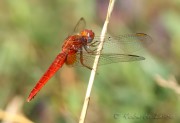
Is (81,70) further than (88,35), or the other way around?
(81,70)

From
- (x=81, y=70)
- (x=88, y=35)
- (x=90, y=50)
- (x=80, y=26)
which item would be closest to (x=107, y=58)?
(x=90, y=50)

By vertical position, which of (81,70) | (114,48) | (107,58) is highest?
(81,70)

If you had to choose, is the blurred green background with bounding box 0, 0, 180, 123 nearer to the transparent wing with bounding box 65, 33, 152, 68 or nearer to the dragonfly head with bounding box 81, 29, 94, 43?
the transparent wing with bounding box 65, 33, 152, 68

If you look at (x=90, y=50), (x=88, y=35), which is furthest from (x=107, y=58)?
(x=88, y=35)

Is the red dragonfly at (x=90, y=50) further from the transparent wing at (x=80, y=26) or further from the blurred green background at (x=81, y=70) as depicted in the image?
the blurred green background at (x=81, y=70)

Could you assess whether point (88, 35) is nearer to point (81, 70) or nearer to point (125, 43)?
point (125, 43)

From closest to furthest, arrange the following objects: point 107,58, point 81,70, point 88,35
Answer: point 107,58
point 88,35
point 81,70

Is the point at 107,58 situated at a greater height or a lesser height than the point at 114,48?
lesser

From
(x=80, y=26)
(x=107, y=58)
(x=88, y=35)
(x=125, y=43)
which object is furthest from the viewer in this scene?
(x=80, y=26)
